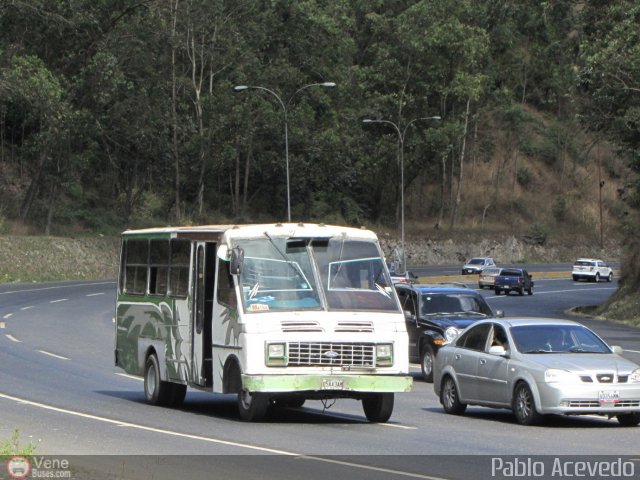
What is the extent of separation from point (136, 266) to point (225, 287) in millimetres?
3994

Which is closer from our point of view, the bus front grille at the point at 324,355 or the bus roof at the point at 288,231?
the bus front grille at the point at 324,355

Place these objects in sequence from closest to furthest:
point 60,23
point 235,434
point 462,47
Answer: point 235,434
point 60,23
point 462,47

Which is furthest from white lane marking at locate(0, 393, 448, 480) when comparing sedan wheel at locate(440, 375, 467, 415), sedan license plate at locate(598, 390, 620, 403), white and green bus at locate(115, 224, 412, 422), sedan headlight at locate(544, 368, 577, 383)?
sedan wheel at locate(440, 375, 467, 415)

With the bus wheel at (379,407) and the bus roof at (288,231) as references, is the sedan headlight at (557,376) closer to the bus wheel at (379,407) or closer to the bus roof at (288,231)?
the bus wheel at (379,407)

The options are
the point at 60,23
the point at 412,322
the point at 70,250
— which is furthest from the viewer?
the point at 70,250

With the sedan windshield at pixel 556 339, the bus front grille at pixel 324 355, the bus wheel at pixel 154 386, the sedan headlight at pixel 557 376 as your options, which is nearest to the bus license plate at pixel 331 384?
the bus front grille at pixel 324 355

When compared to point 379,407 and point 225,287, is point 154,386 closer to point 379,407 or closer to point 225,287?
point 225,287

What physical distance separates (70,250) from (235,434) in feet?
204

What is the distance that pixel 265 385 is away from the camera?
16344 millimetres

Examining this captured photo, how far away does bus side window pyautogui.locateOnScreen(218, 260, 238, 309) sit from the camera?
17362 mm

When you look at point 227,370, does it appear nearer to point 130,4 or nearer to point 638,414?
point 638,414

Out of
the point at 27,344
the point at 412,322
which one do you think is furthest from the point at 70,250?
the point at 412,322

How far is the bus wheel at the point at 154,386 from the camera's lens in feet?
64.9

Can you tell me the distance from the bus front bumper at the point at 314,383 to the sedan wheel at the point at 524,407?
1859 mm
